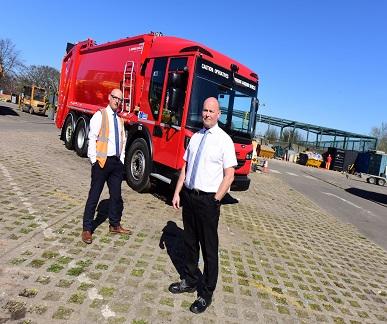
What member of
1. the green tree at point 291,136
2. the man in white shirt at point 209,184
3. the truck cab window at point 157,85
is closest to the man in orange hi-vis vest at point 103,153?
the man in white shirt at point 209,184

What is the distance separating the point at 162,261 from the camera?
17.5 ft

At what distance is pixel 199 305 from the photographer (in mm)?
4125

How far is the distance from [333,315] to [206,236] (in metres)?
1.82

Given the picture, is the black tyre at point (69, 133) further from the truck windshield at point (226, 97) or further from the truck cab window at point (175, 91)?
the truck windshield at point (226, 97)

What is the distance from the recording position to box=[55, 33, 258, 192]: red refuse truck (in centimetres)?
810

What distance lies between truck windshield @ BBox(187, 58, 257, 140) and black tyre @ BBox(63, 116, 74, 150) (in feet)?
23.1

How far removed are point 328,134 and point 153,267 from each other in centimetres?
6274

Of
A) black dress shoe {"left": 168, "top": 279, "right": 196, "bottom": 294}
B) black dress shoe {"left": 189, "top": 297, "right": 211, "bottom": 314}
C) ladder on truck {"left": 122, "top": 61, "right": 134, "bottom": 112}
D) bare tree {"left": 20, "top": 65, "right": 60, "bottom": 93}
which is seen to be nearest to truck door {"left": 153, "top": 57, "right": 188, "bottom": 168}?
ladder on truck {"left": 122, "top": 61, "right": 134, "bottom": 112}

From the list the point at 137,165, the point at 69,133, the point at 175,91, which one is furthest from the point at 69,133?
the point at 175,91

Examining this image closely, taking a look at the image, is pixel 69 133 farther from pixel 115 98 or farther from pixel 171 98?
pixel 115 98

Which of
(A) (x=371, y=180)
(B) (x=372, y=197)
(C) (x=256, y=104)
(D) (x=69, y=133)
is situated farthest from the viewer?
(A) (x=371, y=180)

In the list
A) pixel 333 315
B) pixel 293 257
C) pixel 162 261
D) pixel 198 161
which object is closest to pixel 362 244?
pixel 293 257

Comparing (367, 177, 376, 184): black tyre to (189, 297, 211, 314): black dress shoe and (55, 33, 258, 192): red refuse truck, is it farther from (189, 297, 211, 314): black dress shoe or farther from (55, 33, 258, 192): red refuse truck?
(189, 297, 211, 314): black dress shoe

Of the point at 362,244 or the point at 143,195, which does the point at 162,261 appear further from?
the point at 362,244
